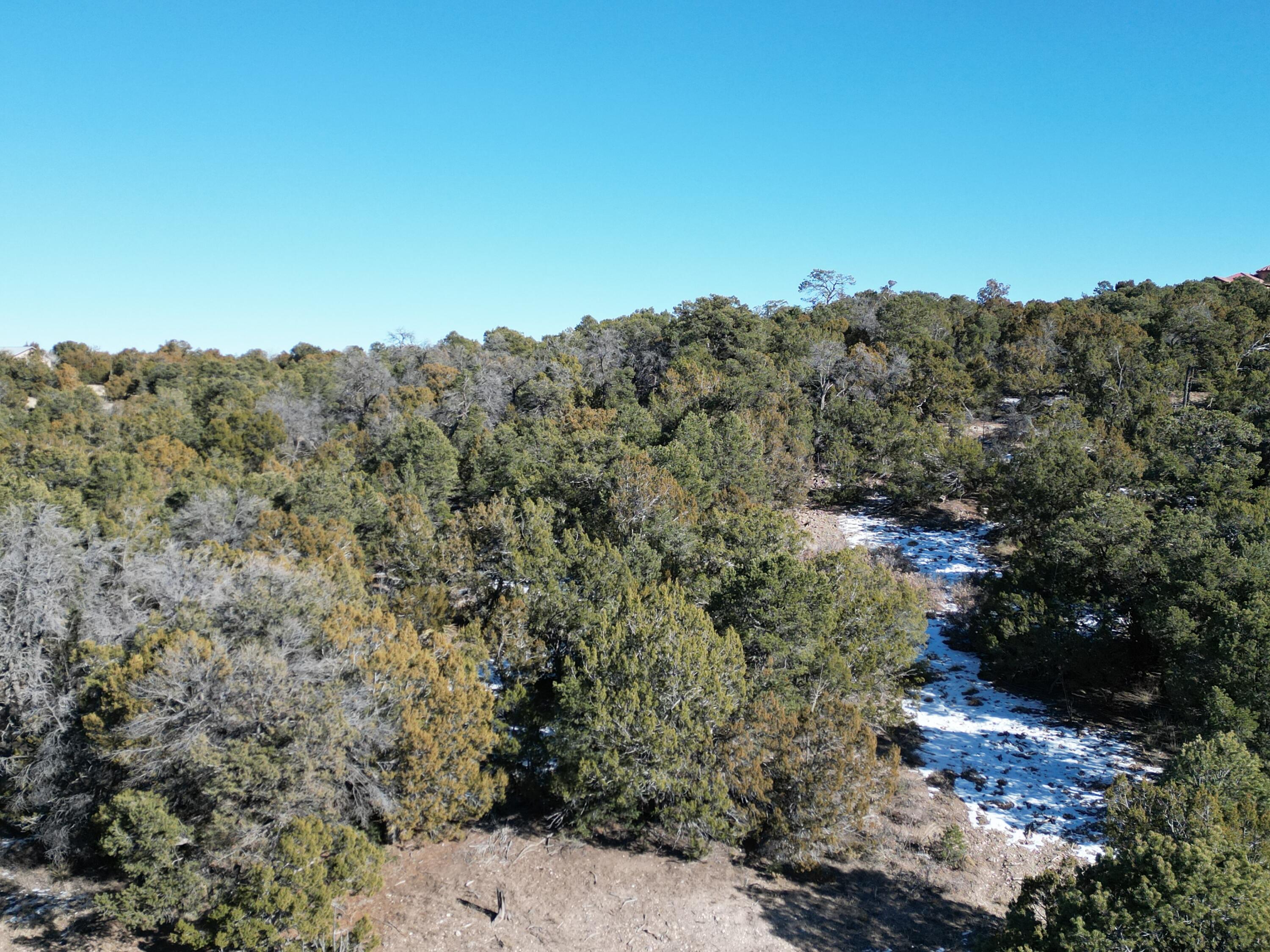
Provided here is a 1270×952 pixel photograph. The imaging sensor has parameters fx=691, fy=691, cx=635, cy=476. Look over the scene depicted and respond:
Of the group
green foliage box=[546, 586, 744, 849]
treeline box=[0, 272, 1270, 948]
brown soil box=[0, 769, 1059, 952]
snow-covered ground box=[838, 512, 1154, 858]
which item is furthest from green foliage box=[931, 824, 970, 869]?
green foliage box=[546, 586, 744, 849]

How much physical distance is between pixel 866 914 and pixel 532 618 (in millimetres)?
10879

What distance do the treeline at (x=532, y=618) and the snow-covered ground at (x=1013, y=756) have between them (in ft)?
5.33

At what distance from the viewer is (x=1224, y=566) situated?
20.4 m

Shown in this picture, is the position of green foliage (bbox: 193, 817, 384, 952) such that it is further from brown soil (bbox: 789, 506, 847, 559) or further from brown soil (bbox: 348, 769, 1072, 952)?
brown soil (bbox: 789, 506, 847, 559)

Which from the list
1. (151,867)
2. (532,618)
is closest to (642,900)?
(532,618)

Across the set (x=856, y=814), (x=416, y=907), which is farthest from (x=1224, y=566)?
(x=416, y=907)

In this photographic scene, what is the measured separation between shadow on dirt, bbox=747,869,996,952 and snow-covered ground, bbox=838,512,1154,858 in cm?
367

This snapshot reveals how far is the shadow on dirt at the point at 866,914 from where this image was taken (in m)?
13.9

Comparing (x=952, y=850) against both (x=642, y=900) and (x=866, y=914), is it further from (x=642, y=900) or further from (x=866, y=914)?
(x=642, y=900)

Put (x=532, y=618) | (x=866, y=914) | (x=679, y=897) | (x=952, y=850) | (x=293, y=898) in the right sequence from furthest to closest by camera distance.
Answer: (x=532, y=618)
(x=952, y=850)
(x=679, y=897)
(x=866, y=914)
(x=293, y=898)

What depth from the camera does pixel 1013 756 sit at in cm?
2080

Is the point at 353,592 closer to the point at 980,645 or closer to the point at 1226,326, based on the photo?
the point at 980,645

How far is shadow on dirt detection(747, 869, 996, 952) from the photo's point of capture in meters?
13.9

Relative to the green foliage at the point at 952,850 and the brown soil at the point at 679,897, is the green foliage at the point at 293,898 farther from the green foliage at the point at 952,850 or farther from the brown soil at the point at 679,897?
the green foliage at the point at 952,850
